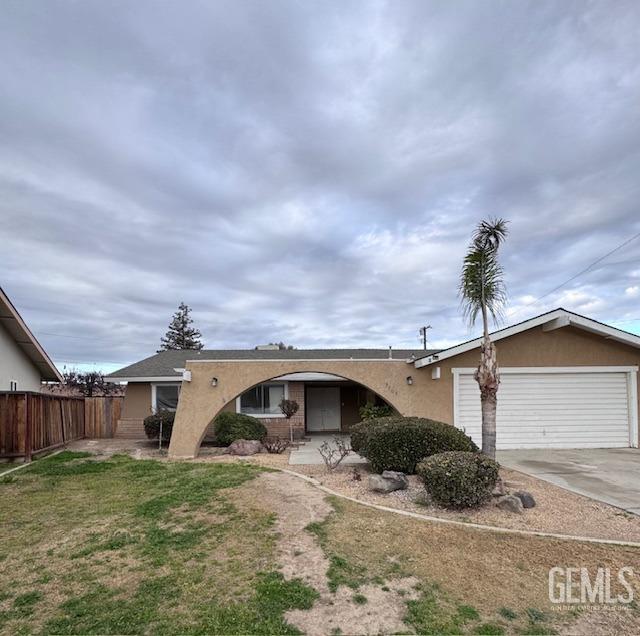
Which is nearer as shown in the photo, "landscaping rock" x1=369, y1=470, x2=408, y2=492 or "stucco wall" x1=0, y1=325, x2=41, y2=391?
"landscaping rock" x1=369, y1=470, x2=408, y2=492

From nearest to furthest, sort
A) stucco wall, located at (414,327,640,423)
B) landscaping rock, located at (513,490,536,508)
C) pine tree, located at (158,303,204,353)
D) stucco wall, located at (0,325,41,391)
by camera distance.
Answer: landscaping rock, located at (513,490,536,508) → stucco wall, located at (414,327,640,423) → stucco wall, located at (0,325,41,391) → pine tree, located at (158,303,204,353)

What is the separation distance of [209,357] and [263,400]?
3.70m

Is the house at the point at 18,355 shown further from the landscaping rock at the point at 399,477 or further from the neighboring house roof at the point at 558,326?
the neighboring house roof at the point at 558,326

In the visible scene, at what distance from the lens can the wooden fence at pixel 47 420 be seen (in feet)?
37.1

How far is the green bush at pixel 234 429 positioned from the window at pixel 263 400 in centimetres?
206

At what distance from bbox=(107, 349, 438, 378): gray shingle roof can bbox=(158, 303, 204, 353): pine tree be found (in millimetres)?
30220

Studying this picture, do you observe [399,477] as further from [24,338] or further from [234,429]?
[24,338]

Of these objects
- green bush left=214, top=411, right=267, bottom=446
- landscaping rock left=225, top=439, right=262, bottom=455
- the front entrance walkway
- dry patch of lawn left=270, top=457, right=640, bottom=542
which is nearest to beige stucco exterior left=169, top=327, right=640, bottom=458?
landscaping rock left=225, top=439, right=262, bottom=455

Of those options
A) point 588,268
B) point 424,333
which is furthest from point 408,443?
point 424,333

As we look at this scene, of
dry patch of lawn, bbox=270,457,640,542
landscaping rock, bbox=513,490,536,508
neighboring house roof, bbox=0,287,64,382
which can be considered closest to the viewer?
dry patch of lawn, bbox=270,457,640,542

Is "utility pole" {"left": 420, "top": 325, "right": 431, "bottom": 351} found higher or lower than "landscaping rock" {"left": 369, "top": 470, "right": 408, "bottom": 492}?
higher

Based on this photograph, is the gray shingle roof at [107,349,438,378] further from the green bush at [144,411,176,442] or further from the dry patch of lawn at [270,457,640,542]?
the dry patch of lawn at [270,457,640,542]

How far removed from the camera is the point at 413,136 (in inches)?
386

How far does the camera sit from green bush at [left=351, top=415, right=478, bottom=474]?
7926mm
